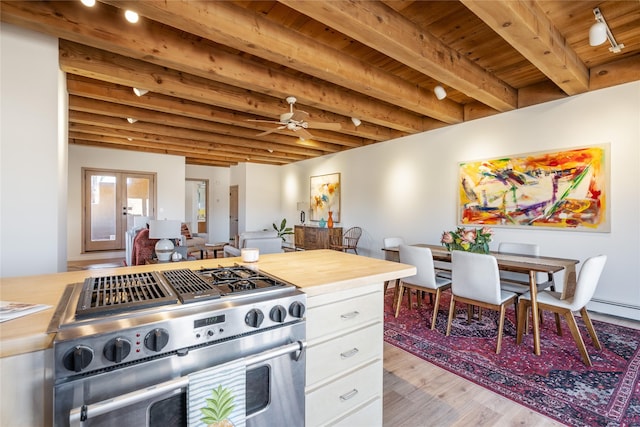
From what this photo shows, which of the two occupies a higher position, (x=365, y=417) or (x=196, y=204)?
(x=196, y=204)

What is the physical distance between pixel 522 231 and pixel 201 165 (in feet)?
29.0

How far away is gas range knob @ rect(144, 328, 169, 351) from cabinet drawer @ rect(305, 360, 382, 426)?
0.69 metres

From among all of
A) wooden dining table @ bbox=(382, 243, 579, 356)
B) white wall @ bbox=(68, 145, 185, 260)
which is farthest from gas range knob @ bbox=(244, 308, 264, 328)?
white wall @ bbox=(68, 145, 185, 260)

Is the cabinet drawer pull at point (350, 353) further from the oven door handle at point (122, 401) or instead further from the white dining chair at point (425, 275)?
the white dining chair at point (425, 275)

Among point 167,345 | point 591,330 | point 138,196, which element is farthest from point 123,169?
point 591,330

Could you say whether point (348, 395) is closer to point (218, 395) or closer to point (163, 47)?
point (218, 395)

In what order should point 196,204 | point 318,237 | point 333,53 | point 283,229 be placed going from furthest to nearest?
point 196,204
point 283,229
point 318,237
point 333,53

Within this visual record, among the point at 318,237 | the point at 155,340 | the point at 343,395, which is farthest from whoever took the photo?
the point at 318,237

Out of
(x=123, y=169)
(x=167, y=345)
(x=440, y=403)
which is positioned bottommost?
(x=440, y=403)

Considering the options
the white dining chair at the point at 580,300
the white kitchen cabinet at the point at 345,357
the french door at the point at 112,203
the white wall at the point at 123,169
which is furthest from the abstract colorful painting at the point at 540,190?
the french door at the point at 112,203

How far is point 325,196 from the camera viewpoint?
741cm

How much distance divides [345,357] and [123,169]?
7.71 meters

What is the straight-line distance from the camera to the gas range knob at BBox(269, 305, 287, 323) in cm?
112

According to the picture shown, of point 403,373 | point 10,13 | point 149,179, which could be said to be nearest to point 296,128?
point 10,13
